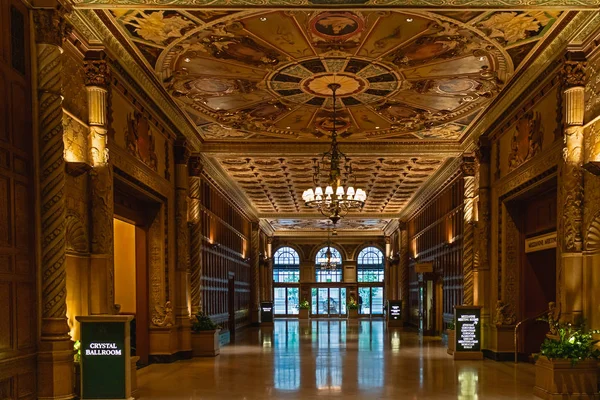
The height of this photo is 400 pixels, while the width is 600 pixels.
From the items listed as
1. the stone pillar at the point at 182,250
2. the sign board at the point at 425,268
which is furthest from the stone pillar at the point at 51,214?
the sign board at the point at 425,268

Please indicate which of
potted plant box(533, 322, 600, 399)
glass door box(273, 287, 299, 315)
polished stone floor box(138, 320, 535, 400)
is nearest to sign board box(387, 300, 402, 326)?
polished stone floor box(138, 320, 535, 400)

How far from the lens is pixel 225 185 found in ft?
74.2

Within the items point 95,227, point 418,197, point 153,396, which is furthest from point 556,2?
point 418,197

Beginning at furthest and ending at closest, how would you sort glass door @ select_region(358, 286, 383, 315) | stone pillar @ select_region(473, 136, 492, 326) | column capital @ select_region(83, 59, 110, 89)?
glass door @ select_region(358, 286, 383, 315), stone pillar @ select_region(473, 136, 492, 326), column capital @ select_region(83, 59, 110, 89)

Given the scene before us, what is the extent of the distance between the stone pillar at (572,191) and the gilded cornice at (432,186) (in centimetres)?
839

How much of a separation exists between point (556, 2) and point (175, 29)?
17.0 feet

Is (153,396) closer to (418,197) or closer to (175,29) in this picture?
(175,29)

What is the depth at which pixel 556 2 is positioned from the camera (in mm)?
7816

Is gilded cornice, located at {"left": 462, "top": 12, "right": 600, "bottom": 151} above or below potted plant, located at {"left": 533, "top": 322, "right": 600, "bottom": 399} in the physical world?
above

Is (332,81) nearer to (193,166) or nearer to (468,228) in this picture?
(193,166)

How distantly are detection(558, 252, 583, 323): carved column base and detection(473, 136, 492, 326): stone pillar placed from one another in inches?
196

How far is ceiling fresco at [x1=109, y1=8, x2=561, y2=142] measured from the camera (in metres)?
9.19

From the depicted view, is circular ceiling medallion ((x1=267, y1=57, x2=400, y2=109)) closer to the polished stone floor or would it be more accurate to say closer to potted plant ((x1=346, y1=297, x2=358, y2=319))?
the polished stone floor

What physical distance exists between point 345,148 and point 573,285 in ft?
28.8
